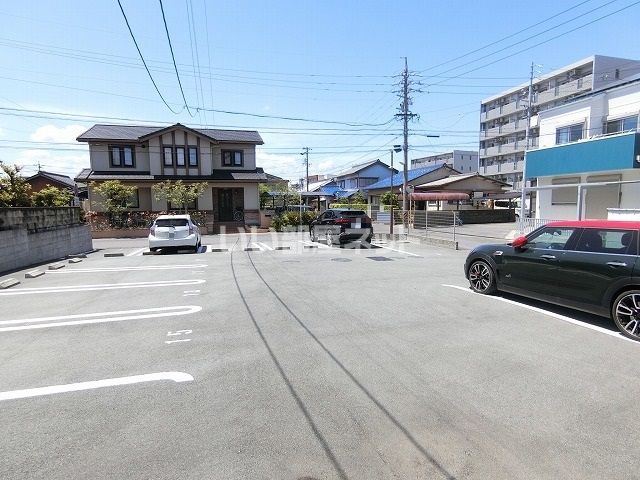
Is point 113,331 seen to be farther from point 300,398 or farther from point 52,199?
point 52,199

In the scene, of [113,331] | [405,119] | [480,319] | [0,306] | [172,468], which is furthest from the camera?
[405,119]

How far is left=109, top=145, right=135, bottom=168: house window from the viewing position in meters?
27.6

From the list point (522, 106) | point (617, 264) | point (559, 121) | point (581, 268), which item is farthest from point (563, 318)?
point (522, 106)

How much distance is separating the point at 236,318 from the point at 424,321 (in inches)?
110

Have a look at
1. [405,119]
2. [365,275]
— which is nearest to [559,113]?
[405,119]

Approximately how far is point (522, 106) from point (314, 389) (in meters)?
56.2

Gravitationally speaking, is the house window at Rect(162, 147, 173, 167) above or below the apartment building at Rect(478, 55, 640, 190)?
below

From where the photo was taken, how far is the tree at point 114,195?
77.6 ft

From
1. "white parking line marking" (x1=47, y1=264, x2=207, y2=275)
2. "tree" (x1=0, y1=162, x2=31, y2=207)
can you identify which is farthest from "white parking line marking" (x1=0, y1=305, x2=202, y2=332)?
"tree" (x1=0, y1=162, x2=31, y2=207)

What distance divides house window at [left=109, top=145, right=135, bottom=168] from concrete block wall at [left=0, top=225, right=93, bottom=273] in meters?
12.6

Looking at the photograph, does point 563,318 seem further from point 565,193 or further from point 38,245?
point 565,193

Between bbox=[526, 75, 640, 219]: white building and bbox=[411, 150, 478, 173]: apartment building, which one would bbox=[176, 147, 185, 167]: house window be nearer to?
bbox=[526, 75, 640, 219]: white building

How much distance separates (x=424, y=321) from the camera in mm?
5641

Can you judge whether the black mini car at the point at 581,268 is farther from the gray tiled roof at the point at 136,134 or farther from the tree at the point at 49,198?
the gray tiled roof at the point at 136,134
